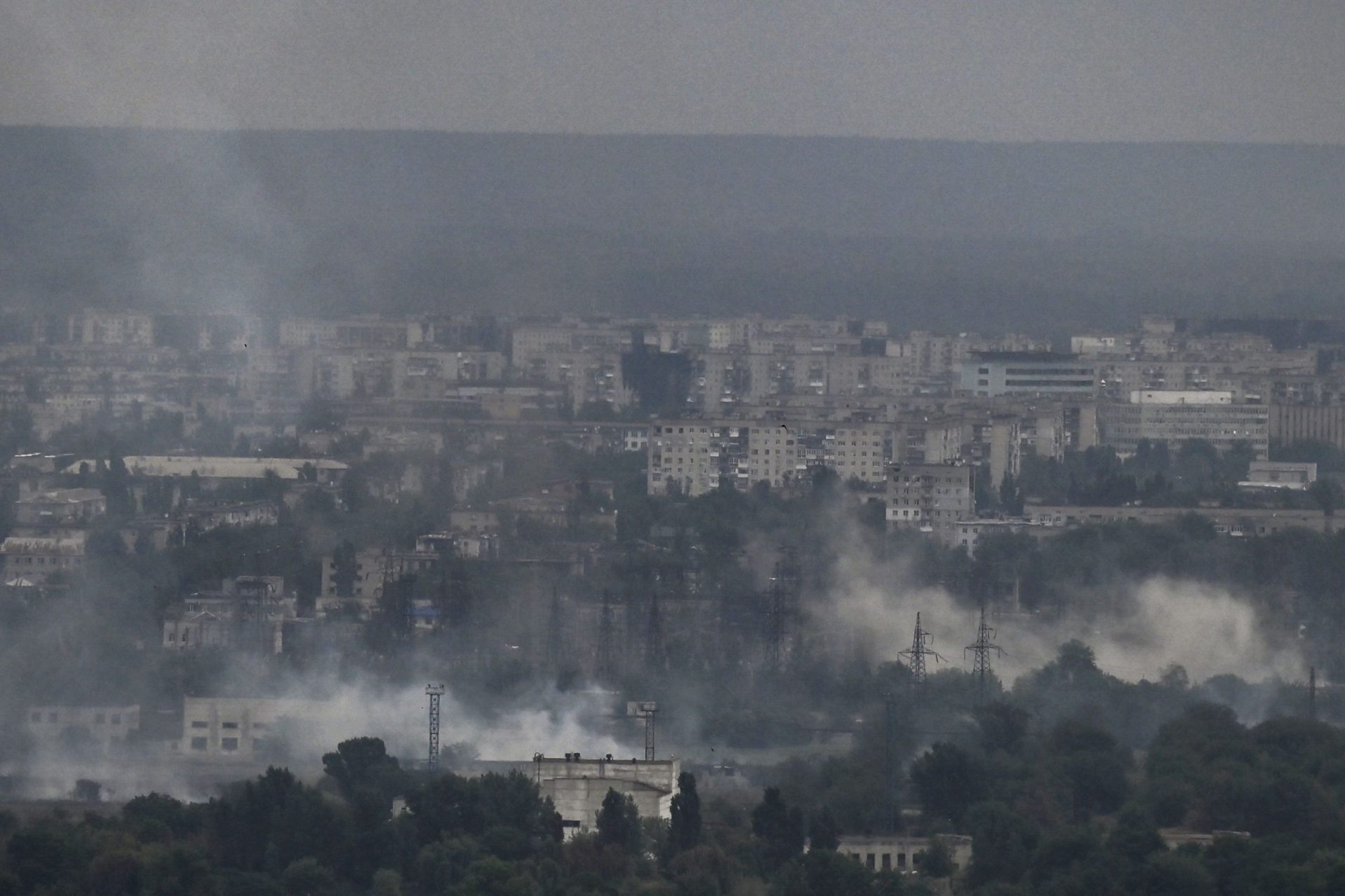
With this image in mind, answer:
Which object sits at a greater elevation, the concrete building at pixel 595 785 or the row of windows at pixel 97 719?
the row of windows at pixel 97 719

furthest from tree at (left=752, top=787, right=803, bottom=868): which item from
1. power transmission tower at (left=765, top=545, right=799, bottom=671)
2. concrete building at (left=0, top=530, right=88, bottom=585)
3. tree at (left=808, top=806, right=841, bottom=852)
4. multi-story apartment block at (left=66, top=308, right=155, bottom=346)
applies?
multi-story apartment block at (left=66, top=308, right=155, bottom=346)

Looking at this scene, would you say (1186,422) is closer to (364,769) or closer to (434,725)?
(434,725)

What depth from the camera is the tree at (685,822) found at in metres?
16.8

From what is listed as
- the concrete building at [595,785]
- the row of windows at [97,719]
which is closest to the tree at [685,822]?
the concrete building at [595,785]

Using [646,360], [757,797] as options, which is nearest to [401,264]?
[646,360]

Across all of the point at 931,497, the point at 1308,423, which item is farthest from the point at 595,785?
the point at 1308,423

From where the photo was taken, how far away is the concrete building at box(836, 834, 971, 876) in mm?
17094

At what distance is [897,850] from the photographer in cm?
1731

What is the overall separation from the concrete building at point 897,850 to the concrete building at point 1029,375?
29.2 m

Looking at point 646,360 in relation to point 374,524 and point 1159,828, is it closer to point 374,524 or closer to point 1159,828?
point 374,524

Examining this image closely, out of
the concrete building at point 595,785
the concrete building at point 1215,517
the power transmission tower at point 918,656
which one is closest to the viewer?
the concrete building at point 595,785

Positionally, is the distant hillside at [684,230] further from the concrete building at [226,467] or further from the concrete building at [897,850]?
the concrete building at [897,850]

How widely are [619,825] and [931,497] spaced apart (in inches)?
638

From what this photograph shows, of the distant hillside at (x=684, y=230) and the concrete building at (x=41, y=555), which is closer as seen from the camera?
the concrete building at (x=41, y=555)
